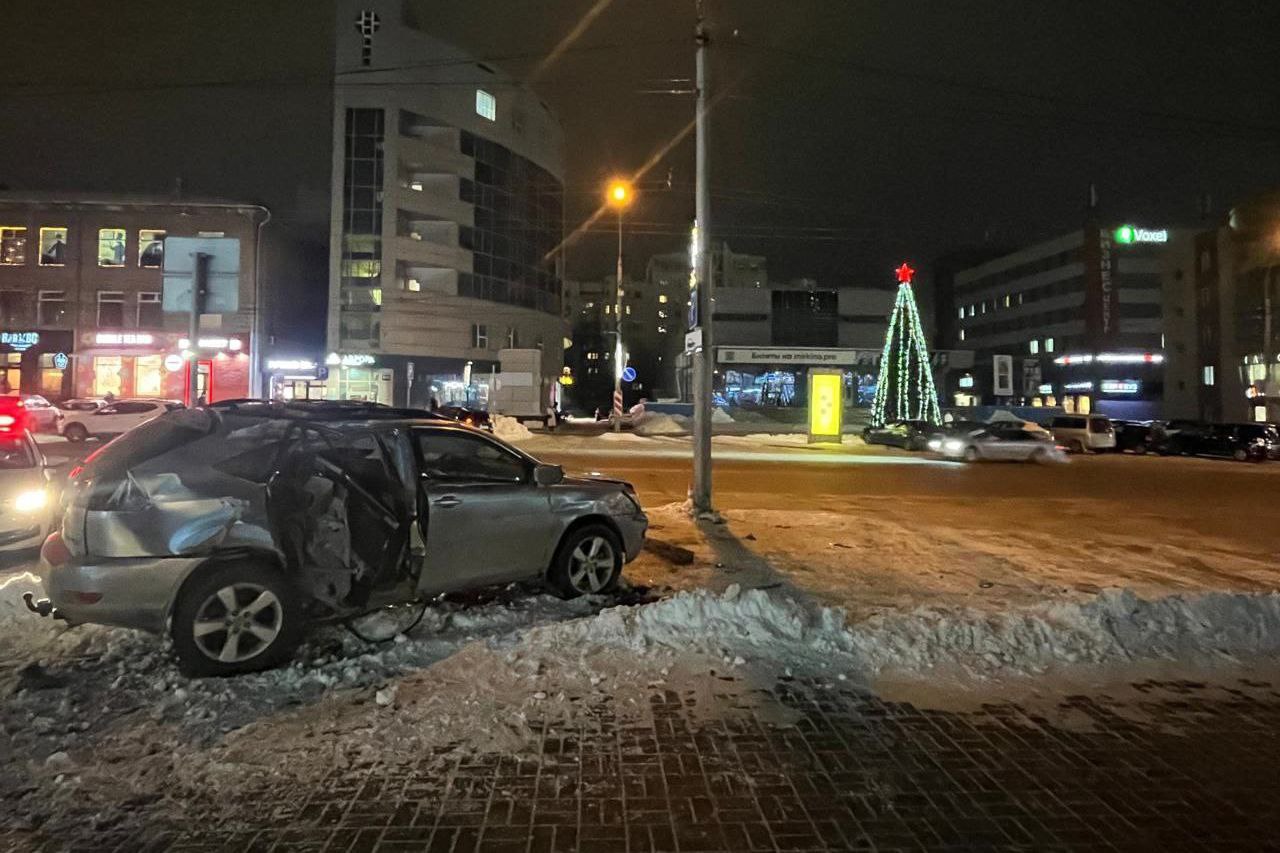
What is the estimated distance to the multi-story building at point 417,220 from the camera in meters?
53.3

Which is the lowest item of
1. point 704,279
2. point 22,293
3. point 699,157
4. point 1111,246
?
point 704,279

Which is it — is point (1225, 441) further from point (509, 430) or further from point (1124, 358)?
point (1124, 358)

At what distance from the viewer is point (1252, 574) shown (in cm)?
968

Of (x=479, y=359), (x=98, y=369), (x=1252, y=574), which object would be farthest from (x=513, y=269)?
(x=1252, y=574)

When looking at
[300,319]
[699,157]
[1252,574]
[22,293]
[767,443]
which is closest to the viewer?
[1252,574]

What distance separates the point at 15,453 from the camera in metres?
8.75

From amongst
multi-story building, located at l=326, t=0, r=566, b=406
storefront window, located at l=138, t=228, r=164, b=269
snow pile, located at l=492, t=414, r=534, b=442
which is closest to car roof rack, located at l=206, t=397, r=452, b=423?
snow pile, located at l=492, t=414, r=534, b=442

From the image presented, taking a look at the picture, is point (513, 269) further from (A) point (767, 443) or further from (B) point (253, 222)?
(A) point (767, 443)

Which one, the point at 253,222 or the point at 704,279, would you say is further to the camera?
the point at 253,222

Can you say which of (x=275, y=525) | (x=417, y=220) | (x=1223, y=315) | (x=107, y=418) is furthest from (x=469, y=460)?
(x=1223, y=315)

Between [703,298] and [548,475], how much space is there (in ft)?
22.6

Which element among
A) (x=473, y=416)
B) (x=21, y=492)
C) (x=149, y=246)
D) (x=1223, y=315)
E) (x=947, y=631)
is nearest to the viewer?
(x=947, y=631)

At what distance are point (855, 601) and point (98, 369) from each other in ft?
161

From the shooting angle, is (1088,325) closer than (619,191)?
No
